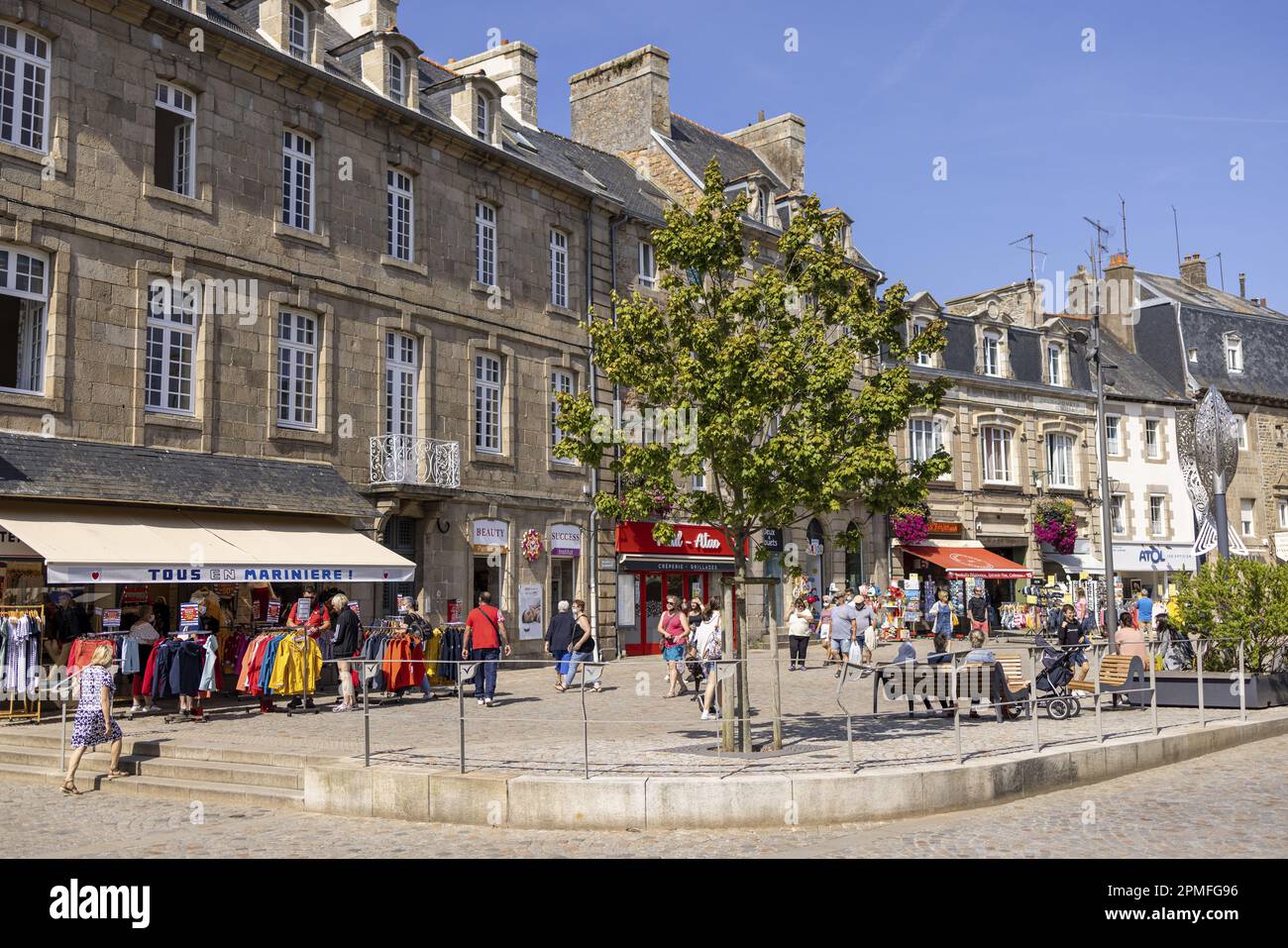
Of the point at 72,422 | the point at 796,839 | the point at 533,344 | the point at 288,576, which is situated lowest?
the point at 796,839

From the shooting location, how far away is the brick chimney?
43156 mm

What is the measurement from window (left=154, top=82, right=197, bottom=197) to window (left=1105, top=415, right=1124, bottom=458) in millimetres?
30682

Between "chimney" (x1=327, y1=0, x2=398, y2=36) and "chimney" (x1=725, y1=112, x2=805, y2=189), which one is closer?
"chimney" (x1=327, y1=0, x2=398, y2=36)

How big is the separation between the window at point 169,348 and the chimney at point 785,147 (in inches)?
860

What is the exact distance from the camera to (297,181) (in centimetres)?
1942

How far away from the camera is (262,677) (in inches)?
580

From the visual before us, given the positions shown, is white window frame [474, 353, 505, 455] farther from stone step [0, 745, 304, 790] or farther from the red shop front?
stone step [0, 745, 304, 790]

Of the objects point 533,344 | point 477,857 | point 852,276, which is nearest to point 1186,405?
point 533,344

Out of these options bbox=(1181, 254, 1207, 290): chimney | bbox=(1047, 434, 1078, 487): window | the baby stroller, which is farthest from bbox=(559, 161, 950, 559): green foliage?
bbox=(1181, 254, 1207, 290): chimney

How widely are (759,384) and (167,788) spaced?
21.2 feet

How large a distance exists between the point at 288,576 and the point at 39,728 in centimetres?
370

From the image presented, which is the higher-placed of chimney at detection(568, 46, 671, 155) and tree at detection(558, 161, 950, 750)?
chimney at detection(568, 46, 671, 155)

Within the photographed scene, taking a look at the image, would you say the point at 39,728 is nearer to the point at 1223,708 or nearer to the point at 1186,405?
the point at 1223,708

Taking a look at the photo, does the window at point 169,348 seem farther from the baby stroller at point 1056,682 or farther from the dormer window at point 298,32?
the baby stroller at point 1056,682
